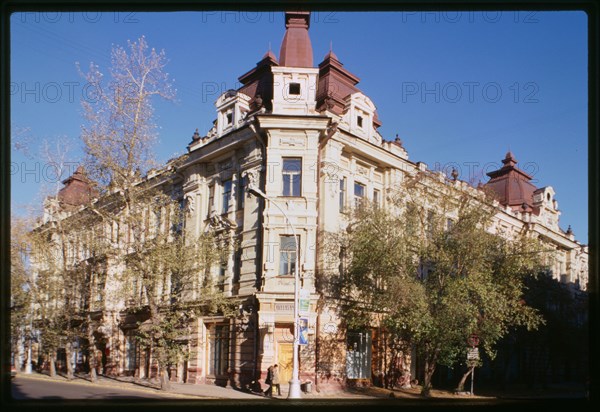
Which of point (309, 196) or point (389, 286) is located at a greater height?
point (309, 196)

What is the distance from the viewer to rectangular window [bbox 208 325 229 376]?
19.0 metres

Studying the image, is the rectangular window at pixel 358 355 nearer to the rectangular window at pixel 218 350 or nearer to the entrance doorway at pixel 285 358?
the entrance doorway at pixel 285 358

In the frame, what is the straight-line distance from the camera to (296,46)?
19.8 m

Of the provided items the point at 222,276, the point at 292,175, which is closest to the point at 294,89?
the point at 292,175

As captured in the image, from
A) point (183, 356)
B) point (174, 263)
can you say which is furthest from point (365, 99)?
point (183, 356)

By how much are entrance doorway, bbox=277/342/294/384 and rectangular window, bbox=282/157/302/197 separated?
4851 mm

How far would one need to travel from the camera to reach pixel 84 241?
18922mm

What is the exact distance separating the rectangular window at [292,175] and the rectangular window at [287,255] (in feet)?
4.98

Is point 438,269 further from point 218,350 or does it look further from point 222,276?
point 218,350

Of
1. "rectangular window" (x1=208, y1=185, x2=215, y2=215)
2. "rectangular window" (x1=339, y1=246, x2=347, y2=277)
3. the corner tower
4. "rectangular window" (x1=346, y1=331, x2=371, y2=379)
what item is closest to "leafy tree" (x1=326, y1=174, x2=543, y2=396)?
"rectangular window" (x1=339, y1=246, x2=347, y2=277)

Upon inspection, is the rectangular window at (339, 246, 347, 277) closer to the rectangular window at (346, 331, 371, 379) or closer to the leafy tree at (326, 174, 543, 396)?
the leafy tree at (326, 174, 543, 396)
